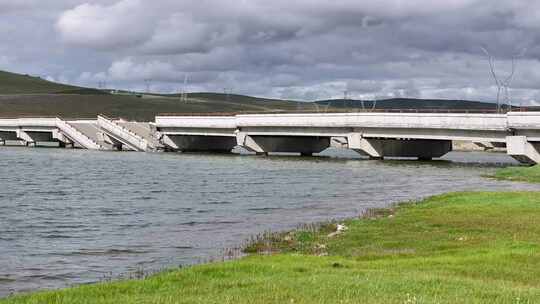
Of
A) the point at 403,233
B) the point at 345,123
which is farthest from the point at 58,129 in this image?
the point at 403,233

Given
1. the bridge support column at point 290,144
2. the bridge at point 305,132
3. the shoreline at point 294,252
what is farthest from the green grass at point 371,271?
the bridge support column at point 290,144

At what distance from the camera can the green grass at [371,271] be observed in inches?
560

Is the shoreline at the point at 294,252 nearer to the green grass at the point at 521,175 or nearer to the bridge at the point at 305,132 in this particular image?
the green grass at the point at 521,175

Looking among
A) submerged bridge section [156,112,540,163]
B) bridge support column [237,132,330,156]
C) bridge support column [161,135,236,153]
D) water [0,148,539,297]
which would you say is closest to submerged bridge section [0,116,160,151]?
bridge support column [161,135,236,153]

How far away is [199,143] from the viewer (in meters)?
132

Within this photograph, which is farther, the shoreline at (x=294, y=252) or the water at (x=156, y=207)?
the water at (x=156, y=207)

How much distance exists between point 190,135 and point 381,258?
108 m

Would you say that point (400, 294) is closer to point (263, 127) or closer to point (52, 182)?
point (52, 182)

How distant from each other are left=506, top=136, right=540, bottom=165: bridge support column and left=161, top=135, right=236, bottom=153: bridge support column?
201ft

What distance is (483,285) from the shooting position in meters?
15.4

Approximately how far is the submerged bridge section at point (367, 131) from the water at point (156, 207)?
890 cm

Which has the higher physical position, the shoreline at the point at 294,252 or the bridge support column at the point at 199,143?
the bridge support column at the point at 199,143

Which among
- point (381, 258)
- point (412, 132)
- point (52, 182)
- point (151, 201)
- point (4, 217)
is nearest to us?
point (381, 258)

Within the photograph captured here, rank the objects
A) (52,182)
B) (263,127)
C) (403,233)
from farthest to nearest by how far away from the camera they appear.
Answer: (263,127), (52,182), (403,233)
